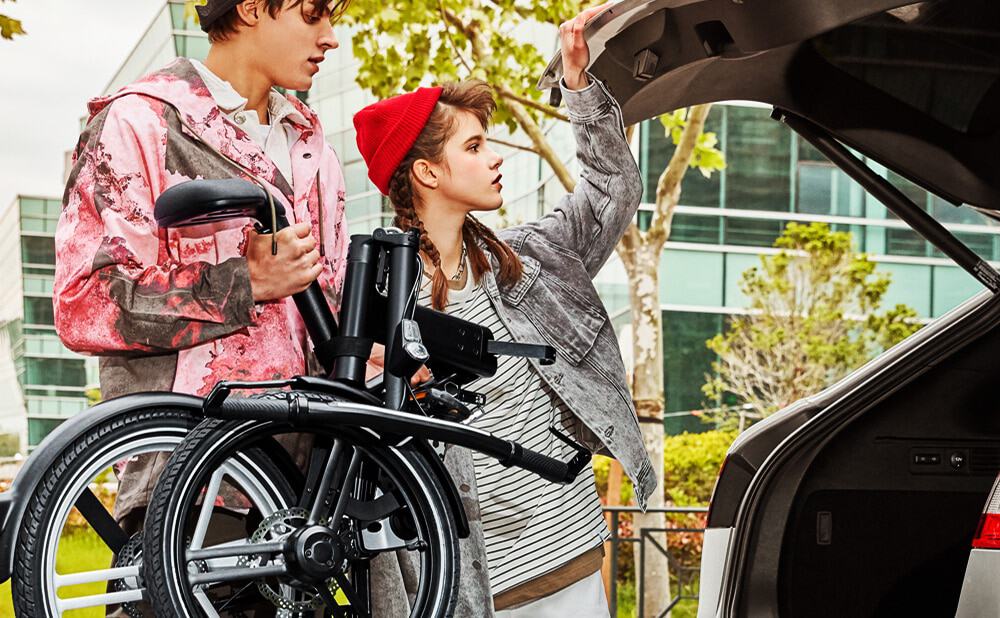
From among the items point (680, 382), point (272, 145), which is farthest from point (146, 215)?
point (680, 382)

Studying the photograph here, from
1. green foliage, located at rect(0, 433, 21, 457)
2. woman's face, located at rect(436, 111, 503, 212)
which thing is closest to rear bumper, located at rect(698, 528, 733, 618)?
woman's face, located at rect(436, 111, 503, 212)

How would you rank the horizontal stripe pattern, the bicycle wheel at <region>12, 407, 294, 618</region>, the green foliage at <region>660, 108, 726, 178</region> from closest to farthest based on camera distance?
1. the bicycle wheel at <region>12, 407, 294, 618</region>
2. the horizontal stripe pattern
3. the green foliage at <region>660, 108, 726, 178</region>

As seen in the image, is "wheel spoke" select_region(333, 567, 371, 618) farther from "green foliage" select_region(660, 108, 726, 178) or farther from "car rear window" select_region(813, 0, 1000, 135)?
"green foliage" select_region(660, 108, 726, 178)

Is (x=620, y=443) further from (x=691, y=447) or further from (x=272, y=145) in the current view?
(x=691, y=447)

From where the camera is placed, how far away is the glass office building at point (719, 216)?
15.2 m

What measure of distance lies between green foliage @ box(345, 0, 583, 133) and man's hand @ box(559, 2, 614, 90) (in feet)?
15.7

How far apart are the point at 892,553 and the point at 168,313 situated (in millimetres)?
2293

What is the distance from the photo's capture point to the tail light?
2629 mm

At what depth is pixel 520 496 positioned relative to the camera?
3021mm

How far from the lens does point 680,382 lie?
1534cm

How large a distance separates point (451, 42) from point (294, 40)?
5740mm

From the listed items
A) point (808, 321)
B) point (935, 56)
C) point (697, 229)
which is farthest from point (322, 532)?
point (697, 229)

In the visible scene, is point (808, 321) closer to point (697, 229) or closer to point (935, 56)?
point (697, 229)

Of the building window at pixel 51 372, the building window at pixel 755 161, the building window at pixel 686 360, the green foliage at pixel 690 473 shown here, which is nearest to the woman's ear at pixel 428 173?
the green foliage at pixel 690 473
